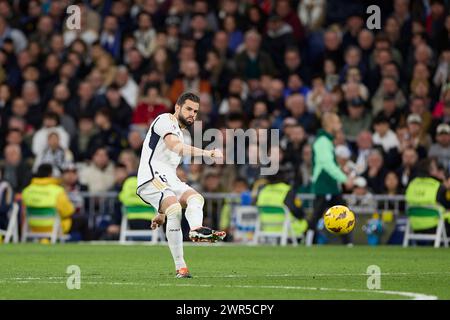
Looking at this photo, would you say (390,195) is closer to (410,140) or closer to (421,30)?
(410,140)

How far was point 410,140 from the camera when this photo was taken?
25.5 m

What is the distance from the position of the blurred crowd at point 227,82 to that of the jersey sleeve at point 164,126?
405 inches

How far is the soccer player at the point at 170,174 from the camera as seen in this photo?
1482 centimetres

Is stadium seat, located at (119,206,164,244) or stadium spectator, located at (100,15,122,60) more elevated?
stadium spectator, located at (100,15,122,60)

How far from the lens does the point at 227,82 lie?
93.5 ft

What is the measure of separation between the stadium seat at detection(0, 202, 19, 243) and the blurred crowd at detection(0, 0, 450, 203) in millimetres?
1470

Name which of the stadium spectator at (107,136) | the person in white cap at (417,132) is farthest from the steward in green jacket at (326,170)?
the stadium spectator at (107,136)

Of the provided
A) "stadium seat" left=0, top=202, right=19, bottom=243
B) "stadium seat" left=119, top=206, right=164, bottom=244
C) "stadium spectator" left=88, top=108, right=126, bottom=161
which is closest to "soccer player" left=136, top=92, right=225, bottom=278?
"stadium seat" left=0, top=202, right=19, bottom=243

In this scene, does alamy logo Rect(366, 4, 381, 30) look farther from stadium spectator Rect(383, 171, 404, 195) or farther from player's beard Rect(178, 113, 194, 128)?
player's beard Rect(178, 113, 194, 128)

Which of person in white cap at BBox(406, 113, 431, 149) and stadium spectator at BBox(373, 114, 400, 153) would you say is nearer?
person in white cap at BBox(406, 113, 431, 149)

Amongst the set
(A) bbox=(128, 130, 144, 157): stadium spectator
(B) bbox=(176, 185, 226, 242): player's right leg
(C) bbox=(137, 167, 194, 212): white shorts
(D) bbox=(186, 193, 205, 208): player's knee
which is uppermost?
(A) bbox=(128, 130, 144, 157): stadium spectator

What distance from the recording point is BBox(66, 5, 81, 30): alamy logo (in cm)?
2942

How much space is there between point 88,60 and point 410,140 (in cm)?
810

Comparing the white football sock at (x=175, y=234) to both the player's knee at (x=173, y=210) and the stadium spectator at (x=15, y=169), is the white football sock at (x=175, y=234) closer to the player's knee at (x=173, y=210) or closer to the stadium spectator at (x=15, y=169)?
the player's knee at (x=173, y=210)
